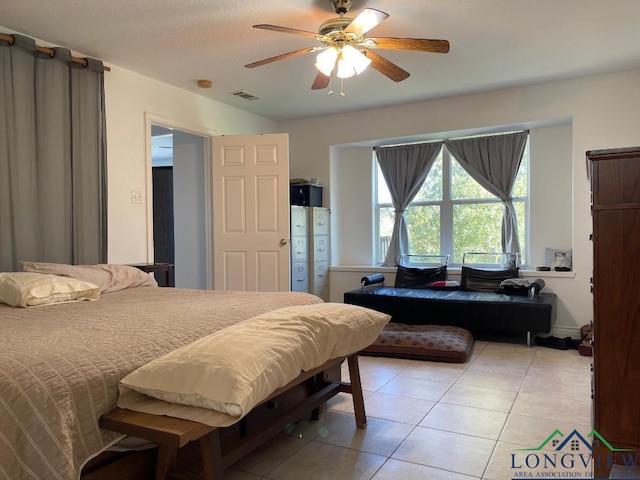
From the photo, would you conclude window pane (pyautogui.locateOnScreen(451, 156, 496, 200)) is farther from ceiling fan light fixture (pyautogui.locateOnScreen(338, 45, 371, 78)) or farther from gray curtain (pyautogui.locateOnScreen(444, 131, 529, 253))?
ceiling fan light fixture (pyautogui.locateOnScreen(338, 45, 371, 78))

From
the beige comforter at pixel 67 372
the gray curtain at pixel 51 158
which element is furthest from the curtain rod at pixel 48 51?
the beige comforter at pixel 67 372

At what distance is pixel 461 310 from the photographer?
4.19 meters

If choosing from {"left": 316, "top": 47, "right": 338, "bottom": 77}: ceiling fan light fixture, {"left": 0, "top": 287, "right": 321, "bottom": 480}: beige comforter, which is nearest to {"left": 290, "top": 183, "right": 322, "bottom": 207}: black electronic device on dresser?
{"left": 316, "top": 47, "right": 338, "bottom": 77}: ceiling fan light fixture

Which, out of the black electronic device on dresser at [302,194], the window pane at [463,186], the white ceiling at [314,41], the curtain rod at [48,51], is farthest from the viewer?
the black electronic device on dresser at [302,194]

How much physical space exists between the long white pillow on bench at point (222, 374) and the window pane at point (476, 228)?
12.7 feet

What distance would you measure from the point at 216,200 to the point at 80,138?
1.56 m

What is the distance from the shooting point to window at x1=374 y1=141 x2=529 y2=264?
195 inches

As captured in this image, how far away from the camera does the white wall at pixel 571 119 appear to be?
4094 mm

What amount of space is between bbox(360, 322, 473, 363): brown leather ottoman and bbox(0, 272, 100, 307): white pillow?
84.9 inches

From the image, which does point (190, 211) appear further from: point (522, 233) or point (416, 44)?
point (522, 233)

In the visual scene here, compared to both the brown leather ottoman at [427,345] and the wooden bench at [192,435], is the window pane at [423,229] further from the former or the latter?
the wooden bench at [192,435]

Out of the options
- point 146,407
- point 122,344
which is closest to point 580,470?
point 146,407

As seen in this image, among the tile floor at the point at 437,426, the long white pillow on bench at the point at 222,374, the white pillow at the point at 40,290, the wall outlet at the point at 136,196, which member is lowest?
the tile floor at the point at 437,426

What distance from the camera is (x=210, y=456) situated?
1.39 metres
